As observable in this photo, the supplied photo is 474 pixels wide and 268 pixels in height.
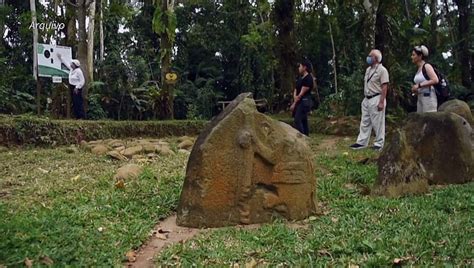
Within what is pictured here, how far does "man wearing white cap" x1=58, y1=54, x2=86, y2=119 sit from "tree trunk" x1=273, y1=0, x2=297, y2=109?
492cm

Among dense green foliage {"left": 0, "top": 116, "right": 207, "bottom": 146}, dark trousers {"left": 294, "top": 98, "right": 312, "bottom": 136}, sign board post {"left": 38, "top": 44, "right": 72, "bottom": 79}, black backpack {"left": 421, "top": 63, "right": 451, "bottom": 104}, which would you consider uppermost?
sign board post {"left": 38, "top": 44, "right": 72, "bottom": 79}

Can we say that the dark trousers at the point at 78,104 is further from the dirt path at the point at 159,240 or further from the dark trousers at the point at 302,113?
the dirt path at the point at 159,240

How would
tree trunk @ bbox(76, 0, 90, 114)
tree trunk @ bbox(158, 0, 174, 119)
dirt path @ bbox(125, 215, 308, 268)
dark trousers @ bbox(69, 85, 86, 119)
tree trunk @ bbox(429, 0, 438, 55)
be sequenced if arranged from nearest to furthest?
dirt path @ bbox(125, 215, 308, 268) → dark trousers @ bbox(69, 85, 86, 119) → tree trunk @ bbox(76, 0, 90, 114) → tree trunk @ bbox(158, 0, 174, 119) → tree trunk @ bbox(429, 0, 438, 55)

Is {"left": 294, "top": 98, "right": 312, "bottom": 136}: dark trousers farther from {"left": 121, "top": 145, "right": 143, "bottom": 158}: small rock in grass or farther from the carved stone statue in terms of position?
the carved stone statue

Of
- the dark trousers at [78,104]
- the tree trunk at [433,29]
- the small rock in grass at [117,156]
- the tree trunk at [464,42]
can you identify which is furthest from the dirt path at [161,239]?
the tree trunk at [433,29]

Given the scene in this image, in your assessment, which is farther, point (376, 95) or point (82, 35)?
point (82, 35)

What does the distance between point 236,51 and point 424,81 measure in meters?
14.4

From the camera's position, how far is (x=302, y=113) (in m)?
8.65

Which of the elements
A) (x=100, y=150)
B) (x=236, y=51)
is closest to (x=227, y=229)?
(x=100, y=150)

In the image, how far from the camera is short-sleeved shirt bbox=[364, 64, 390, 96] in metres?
7.33

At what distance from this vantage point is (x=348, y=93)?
12.5m

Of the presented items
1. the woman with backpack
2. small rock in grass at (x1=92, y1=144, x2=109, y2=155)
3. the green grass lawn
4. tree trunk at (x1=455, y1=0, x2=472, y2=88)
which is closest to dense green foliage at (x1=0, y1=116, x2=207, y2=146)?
small rock in grass at (x1=92, y1=144, x2=109, y2=155)

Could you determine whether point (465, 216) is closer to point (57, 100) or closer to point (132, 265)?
point (132, 265)

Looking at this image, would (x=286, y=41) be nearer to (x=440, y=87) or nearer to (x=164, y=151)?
(x=164, y=151)
